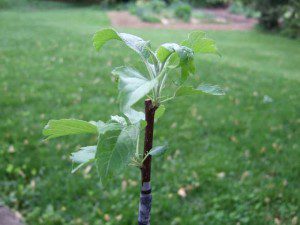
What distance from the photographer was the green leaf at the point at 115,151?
0.68 metres

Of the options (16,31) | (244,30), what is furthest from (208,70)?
(244,30)

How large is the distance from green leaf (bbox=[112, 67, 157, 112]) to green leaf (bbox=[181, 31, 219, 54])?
144 millimetres

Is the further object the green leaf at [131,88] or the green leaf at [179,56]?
the green leaf at [179,56]

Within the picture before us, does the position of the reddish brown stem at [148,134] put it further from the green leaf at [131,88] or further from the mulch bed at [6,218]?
the mulch bed at [6,218]

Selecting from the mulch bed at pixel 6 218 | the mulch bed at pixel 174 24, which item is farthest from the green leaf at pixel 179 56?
the mulch bed at pixel 174 24

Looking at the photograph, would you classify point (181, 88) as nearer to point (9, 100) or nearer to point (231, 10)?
point (9, 100)

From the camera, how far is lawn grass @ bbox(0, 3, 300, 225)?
305 cm

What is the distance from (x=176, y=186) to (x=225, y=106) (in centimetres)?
224

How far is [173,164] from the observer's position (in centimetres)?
369

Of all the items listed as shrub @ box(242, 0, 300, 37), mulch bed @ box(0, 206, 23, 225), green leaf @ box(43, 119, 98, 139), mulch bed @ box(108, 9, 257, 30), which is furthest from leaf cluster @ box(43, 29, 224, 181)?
mulch bed @ box(108, 9, 257, 30)

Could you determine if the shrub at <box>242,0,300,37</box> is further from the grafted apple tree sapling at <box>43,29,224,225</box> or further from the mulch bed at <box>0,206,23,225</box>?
the grafted apple tree sapling at <box>43,29,224,225</box>

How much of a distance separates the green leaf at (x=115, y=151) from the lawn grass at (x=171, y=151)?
228 centimetres

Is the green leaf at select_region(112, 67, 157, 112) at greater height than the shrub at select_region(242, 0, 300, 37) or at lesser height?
greater

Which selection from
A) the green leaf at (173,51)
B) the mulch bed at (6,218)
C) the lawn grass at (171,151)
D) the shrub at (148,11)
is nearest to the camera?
the green leaf at (173,51)
